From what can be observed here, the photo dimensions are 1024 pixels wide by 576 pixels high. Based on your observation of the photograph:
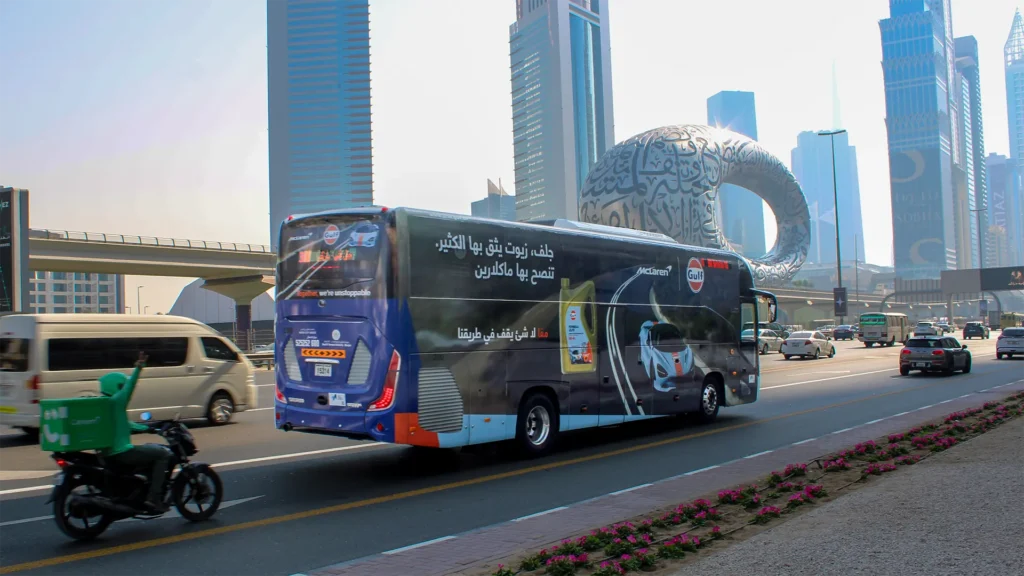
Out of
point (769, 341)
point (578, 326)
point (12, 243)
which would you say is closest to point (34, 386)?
point (578, 326)

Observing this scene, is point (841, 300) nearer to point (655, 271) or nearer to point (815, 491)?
point (655, 271)

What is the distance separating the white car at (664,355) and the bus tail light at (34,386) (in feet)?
32.1

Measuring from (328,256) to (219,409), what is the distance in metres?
7.08

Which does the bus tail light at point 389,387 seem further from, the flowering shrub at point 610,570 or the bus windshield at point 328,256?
the flowering shrub at point 610,570

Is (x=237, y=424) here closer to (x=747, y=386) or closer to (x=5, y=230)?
(x=747, y=386)

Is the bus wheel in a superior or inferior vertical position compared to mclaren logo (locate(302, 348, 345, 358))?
inferior

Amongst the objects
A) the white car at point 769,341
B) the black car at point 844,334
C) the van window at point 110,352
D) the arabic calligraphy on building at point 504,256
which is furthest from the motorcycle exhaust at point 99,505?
the black car at point 844,334

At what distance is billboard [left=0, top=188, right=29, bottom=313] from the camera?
3297 centimetres

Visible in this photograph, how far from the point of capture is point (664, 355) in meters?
15.0

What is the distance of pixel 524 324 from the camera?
473 inches

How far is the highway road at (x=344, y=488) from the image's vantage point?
7.02 m

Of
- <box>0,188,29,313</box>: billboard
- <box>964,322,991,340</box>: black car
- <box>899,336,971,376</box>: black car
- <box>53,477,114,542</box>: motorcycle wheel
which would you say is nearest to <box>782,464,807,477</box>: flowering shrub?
<box>53,477,114,542</box>: motorcycle wheel

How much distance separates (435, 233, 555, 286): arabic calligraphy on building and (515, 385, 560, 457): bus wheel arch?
160cm

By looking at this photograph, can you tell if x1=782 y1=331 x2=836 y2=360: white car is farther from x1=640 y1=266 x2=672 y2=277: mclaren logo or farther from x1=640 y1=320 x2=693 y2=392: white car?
x1=640 y1=266 x2=672 y2=277: mclaren logo
